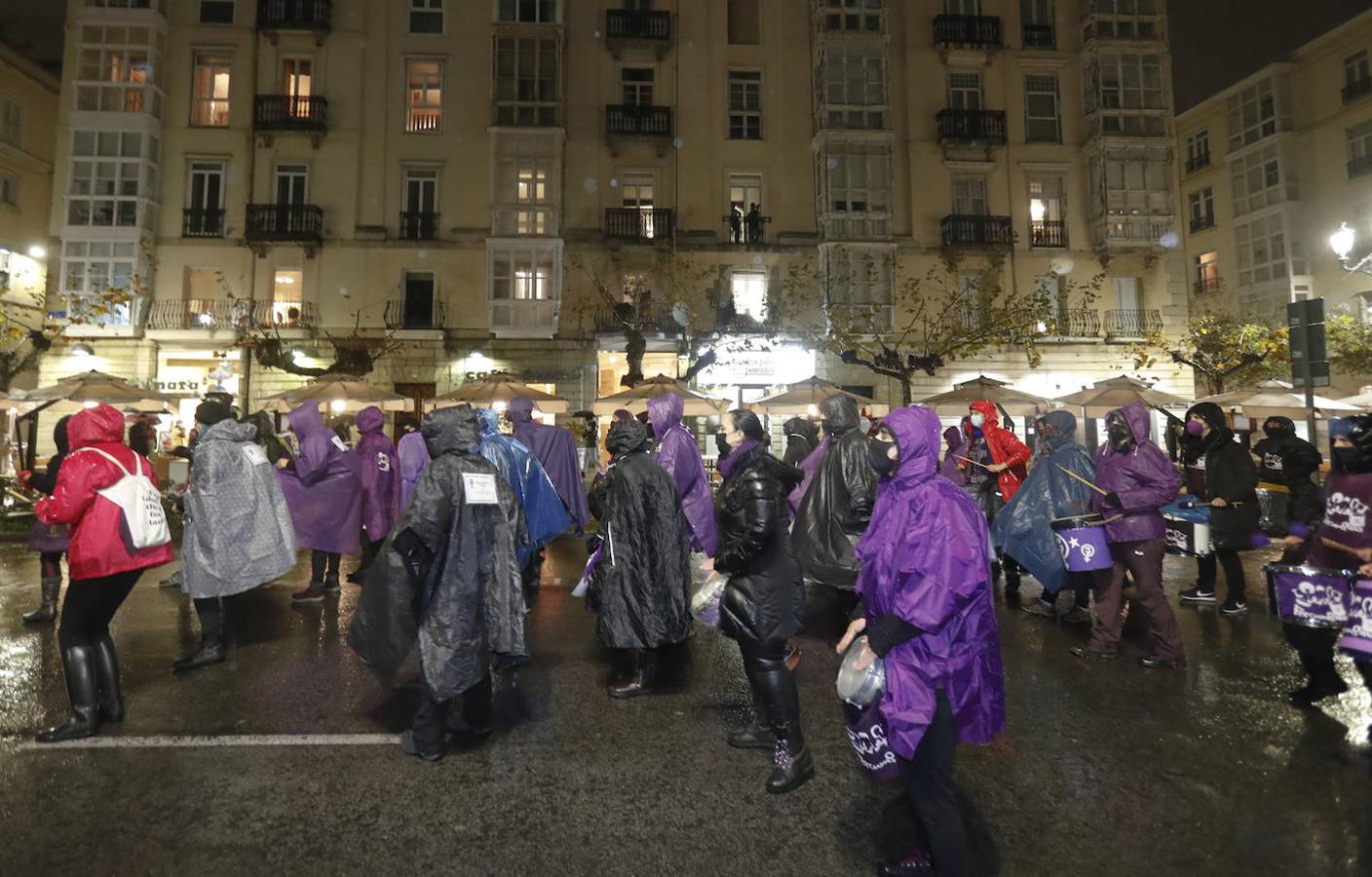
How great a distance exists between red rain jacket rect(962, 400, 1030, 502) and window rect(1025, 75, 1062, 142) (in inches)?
868

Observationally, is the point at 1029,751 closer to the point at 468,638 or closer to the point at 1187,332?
the point at 468,638

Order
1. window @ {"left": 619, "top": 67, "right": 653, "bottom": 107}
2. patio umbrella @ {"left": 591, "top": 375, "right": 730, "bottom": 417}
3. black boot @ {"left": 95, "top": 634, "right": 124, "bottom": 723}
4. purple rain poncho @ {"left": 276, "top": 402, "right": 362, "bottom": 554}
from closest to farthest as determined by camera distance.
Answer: black boot @ {"left": 95, "top": 634, "right": 124, "bottom": 723}
purple rain poncho @ {"left": 276, "top": 402, "right": 362, "bottom": 554}
patio umbrella @ {"left": 591, "top": 375, "right": 730, "bottom": 417}
window @ {"left": 619, "top": 67, "right": 653, "bottom": 107}

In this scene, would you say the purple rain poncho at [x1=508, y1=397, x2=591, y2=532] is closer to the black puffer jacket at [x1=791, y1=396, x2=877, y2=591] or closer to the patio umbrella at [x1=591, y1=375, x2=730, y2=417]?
the black puffer jacket at [x1=791, y1=396, x2=877, y2=591]

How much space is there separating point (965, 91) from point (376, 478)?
2547 cm

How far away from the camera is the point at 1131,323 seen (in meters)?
24.6

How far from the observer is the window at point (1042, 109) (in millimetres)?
25188

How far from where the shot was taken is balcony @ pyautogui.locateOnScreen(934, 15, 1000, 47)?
2427 centimetres

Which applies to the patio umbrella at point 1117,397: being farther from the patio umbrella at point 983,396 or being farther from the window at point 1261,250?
the window at point 1261,250

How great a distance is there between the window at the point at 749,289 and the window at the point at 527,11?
10.7 m

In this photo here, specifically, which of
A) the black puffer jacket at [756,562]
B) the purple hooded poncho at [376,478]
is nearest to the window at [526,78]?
the purple hooded poncho at [376,478]

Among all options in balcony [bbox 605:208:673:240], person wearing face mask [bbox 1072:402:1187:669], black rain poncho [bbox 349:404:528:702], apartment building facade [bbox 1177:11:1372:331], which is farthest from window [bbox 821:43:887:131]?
black rain poncho [bbox 349:404:528:702]

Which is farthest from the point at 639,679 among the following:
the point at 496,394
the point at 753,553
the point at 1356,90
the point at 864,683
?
the point at 1356,90

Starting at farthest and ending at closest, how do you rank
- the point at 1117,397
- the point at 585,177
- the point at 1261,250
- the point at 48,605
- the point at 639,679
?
the point at 1261,250 → the point at 585,177 → the point at 1117,397 → the point at 48,605 → the point at 639,679

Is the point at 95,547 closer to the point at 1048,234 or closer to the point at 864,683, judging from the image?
the point at 864,683
